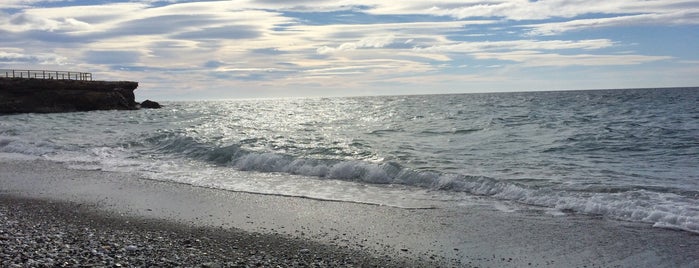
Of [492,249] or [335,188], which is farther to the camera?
[335,188]

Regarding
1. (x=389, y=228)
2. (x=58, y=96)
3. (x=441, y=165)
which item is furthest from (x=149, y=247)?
(x=58, y=96)

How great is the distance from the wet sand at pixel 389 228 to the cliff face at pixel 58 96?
5423cm

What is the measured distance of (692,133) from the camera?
24.1m

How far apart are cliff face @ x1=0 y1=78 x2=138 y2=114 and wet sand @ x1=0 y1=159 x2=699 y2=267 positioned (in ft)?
178

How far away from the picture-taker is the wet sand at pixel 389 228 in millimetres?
7039

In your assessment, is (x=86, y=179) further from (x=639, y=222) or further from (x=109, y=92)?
(x=109, y=92)

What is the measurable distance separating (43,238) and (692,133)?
1031 inches

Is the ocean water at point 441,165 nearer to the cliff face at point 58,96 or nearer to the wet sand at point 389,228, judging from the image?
the wet sand at point 389,228

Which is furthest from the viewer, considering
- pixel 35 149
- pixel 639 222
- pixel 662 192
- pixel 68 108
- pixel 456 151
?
pixel 68 108

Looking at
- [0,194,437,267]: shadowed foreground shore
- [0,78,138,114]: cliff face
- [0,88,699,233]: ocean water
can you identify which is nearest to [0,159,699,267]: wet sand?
[0,194,437,267]: shadowed foreground shore

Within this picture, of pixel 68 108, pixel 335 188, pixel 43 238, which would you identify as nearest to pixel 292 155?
pixel 335 188

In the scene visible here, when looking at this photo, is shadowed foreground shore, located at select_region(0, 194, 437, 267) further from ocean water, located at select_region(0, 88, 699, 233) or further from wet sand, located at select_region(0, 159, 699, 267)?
ocean water, located at select_region(0, 88, 699, 233)

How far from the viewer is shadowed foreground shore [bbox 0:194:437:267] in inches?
253

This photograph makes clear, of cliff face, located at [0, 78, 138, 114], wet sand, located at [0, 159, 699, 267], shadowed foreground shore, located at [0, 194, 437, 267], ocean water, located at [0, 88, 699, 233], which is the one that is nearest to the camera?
shadowed foreground shore, located at [0, 194, 437, 267]
